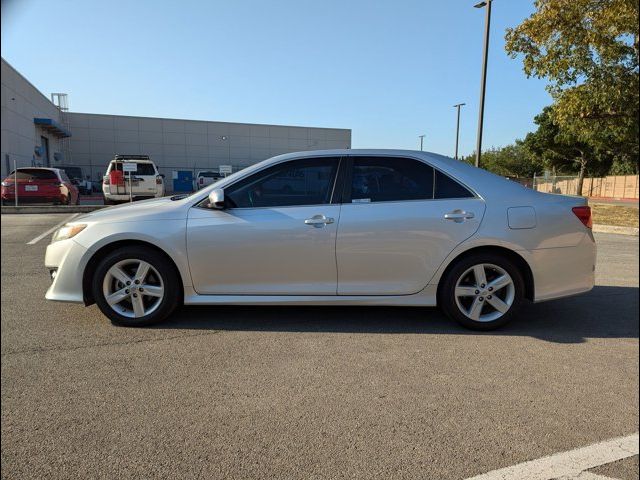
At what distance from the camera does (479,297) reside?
3957mm

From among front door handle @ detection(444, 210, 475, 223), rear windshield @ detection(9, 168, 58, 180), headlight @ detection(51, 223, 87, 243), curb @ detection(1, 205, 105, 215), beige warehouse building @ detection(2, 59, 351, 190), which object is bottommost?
curb @ detection(1, 205, 105, 215)

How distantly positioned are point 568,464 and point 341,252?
2.29m

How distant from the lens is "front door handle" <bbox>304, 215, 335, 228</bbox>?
12.8 feet

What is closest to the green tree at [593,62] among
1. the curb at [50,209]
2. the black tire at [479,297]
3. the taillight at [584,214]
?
the taillight at [584,214]

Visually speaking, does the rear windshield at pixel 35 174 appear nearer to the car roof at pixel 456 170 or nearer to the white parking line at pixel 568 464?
the car roof at pixel 456 170

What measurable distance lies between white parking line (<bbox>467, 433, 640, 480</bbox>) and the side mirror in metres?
2.80

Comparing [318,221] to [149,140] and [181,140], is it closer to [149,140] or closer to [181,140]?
[149,140]

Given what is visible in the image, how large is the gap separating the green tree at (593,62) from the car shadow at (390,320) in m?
1.46

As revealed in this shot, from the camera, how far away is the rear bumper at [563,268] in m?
3.84

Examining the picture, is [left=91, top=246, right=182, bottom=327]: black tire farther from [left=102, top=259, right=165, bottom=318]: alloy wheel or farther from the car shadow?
the car shadow

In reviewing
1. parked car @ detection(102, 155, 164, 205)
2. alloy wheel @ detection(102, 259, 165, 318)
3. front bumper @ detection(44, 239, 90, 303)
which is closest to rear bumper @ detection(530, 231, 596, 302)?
alloy wheel @ detection(102, 259, 165, 318)

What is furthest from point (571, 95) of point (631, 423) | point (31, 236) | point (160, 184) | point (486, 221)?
point (160, 184)

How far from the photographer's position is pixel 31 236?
947 centimetres

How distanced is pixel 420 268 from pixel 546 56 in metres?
5.63
